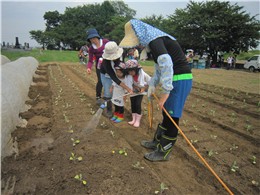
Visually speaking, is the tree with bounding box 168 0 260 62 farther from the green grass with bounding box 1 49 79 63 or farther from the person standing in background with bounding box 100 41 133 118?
the person standing in background with bounding box 100 41 133 118

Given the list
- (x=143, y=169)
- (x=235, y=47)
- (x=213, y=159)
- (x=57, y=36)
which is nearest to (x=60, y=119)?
(x=143, y=169)

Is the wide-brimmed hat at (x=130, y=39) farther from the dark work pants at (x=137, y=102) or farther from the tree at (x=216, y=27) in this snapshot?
the tree at (x=216, y=27)

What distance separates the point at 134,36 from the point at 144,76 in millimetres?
1494

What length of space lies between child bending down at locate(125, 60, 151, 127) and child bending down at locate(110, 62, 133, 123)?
0.11 metres

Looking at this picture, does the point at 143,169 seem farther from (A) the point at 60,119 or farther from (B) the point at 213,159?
(A) the point at 60,119

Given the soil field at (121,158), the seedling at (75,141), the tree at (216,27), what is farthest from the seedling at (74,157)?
the tree at (216,27)

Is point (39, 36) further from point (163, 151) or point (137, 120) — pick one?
point (163, 151)

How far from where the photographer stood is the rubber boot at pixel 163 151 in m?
3.02

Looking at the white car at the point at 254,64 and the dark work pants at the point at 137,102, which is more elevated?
the white car at the point at 254,64

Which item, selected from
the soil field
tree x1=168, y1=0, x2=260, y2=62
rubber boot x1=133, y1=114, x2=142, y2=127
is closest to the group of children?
rubber boot x1=133, y1=114, x2=142, y2=127

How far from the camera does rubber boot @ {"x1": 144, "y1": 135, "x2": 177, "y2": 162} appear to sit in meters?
3.02

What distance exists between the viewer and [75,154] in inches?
124

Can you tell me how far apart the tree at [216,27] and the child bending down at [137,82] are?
21357 mm

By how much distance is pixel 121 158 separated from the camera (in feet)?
10.2
